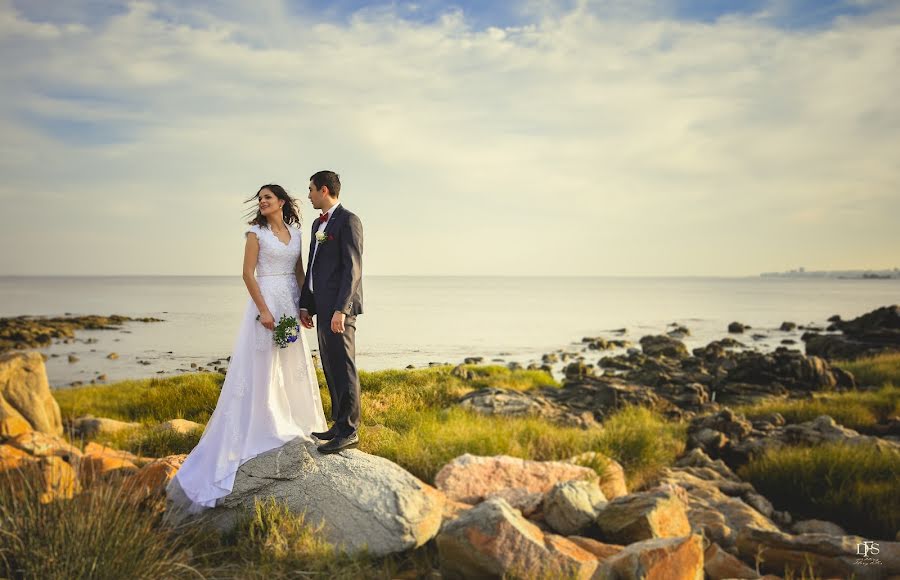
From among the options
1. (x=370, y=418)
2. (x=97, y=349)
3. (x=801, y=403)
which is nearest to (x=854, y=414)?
(x=801, y=403)

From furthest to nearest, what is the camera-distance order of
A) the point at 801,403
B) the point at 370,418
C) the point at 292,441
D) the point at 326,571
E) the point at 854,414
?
the point at 801,403, the point at 854,414, the point at 370,418, the point at 292,441, the point at 326,571

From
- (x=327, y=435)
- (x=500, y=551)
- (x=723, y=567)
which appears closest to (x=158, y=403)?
(x=327, y=435)

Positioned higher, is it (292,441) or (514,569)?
(292,441)

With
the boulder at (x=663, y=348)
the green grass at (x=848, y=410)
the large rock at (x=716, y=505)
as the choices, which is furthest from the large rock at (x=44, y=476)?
the boulder at (x=663, y=348)

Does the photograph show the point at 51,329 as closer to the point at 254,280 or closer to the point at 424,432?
the point at 424,432

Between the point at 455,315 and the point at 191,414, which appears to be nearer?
the point at 191,414

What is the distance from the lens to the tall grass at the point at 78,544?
14.1 feet

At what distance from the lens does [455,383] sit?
60.7ft

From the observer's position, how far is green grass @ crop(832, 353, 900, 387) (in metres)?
23.1

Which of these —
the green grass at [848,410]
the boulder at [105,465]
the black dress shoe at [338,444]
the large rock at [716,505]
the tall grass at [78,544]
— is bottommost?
the green grass at [848,410]

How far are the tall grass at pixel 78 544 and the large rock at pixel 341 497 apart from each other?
35.6 inches

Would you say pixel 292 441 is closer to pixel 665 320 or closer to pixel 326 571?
pixel 326 571

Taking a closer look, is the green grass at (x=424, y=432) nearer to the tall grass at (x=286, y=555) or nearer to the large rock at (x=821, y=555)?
the tall grass at (x=286, y=555)

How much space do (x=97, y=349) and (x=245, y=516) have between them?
33.0 m
